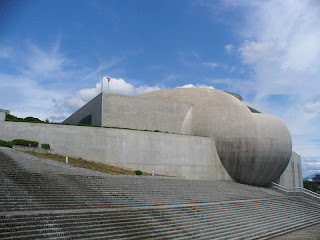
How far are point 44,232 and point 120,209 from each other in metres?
3.64

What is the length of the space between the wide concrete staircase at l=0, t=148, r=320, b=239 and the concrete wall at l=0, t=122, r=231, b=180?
477 centimetres

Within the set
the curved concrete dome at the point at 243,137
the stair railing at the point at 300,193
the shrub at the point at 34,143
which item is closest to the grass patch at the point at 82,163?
the shrub at the point at 34,143

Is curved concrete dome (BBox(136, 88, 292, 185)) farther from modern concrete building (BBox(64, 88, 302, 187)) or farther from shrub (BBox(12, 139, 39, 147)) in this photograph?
shrub (BBox(12, 139, 39, 147))

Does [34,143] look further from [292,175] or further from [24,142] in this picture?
[292,175]

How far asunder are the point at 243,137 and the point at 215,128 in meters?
2.74

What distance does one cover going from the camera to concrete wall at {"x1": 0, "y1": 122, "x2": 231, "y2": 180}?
22.3 meters

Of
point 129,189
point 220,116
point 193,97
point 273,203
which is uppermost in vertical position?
point 193,97

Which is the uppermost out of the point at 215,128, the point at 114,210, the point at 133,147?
the point at 215,128

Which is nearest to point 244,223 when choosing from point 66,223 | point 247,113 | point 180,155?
point 66,223

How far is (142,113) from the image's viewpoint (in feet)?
97.6

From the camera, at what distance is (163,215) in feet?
40.6

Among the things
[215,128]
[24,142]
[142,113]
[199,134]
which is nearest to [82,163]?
[24,142]

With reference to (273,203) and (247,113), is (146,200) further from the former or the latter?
(247,113)

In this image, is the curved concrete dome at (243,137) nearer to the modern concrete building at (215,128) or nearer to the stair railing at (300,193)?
the modern concrete building at (215,128)
